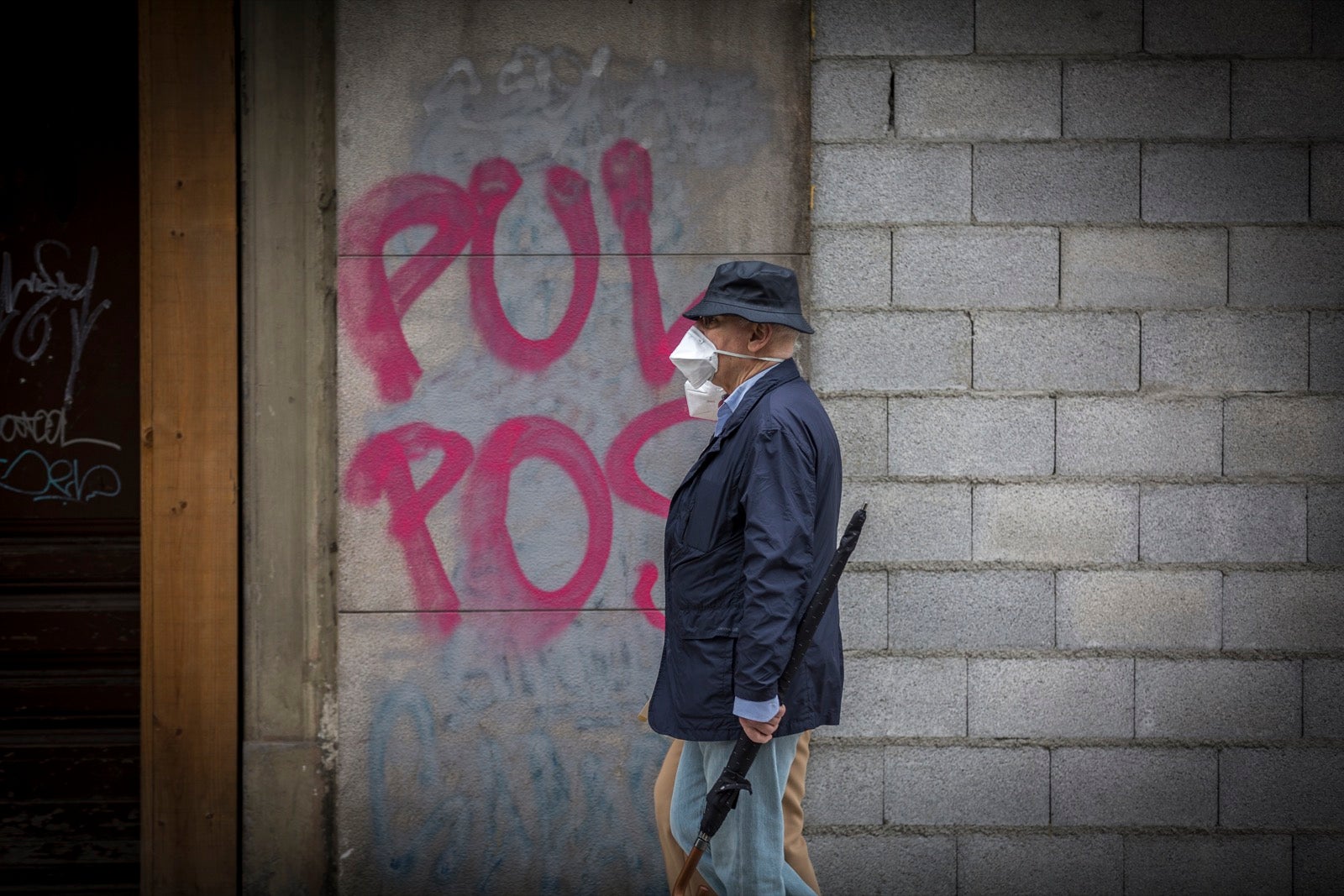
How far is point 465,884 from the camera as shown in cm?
364

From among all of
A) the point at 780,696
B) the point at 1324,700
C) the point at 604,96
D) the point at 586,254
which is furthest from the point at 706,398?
the point at 1324,700

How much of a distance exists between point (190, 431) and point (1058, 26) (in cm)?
311

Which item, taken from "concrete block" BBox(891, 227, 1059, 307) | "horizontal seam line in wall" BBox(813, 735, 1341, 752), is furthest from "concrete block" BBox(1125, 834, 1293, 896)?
"concrete block" BBox(891, 227, 1059, 307)

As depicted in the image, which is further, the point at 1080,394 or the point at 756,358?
the point at 1080,394

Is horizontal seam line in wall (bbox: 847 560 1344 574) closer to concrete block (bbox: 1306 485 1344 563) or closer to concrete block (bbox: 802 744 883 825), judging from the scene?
concrete block (bbox: 1306 485 1344 563)

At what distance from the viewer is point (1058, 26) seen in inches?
141

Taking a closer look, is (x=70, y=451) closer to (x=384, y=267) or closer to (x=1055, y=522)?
(x=384, y=267)

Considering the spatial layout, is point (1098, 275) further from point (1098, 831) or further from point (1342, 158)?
point (1098, 831)

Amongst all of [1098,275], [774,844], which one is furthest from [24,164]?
[1098,275]

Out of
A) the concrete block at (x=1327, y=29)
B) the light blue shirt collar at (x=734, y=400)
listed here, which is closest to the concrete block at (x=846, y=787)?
the light blue shirt collar at (x=734, y=400)

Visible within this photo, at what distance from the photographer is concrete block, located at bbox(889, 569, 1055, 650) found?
11.8 ft

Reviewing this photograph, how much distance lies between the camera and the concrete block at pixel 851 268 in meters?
3.58

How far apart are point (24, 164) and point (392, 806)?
98.8 inches

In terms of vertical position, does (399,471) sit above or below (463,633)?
above
